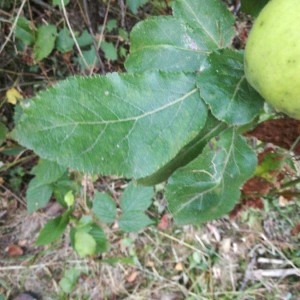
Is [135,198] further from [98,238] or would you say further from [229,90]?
[229,90]

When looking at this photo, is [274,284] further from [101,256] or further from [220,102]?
[220,102]

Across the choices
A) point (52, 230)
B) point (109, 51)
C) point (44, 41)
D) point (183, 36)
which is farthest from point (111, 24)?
point (183, 36)

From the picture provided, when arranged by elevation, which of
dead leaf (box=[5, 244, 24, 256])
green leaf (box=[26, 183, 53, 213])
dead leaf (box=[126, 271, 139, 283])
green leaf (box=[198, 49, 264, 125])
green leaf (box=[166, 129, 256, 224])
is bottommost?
dead leaf (box=[5, 244, 24, 256])

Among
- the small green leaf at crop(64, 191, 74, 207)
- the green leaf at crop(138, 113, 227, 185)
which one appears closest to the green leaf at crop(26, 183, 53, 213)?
the small green leaf at crop(64, 191, 74, 207)

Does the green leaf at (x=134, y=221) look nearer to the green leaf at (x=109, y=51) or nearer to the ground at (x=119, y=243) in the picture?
the ground at (x=119, y=243)

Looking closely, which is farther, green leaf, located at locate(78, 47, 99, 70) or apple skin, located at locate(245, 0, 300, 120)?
green leaf, located at locate(78, 47, 99, 70)

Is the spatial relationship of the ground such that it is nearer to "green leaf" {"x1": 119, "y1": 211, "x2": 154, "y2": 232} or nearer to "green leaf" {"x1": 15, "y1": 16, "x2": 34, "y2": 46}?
"green leaf" {"x1": 15, "y1": 16, "x2": 34, "y2": 46}

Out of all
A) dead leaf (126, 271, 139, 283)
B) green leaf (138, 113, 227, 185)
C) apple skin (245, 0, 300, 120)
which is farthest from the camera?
dead leaf (126, 271, 139, 283)

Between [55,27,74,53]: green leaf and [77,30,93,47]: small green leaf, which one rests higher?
[77,30,93,47]: small green leaf
